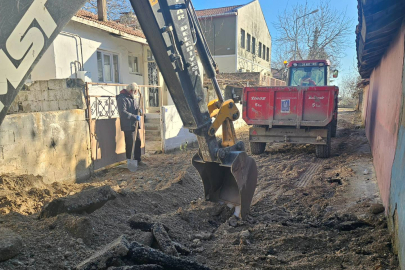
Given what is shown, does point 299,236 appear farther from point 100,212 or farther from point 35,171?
point 35,171

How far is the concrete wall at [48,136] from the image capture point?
492cm

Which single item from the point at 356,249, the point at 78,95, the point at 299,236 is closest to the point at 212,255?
the point at 299,236

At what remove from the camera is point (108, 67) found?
11234 mm

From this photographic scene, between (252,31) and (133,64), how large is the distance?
18.4 meters

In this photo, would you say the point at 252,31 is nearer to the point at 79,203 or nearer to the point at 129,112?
the point at 129,112

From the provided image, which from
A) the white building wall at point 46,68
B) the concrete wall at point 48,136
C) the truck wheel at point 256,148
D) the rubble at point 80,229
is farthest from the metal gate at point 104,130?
the rubble at point 80,229

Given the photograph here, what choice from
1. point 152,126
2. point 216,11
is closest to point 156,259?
point 152,126

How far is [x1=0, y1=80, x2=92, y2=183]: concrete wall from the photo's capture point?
16.1 ft

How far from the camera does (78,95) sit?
6363 mm

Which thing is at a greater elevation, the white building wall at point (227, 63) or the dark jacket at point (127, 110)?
the white building wall at point (227, 63)

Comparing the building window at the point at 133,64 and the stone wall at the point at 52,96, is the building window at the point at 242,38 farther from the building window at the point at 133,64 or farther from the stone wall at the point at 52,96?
the stone wall at the point at 52,96

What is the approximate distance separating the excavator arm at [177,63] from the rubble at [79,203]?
1282 mm

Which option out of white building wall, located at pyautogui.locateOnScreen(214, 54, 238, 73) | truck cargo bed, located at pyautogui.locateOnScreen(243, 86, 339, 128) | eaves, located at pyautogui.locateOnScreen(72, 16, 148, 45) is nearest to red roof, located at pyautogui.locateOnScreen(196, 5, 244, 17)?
white building wall, located at pyautogui.locateOnScreen(214, 54, 238, 73)

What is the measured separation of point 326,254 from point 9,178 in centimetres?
464
